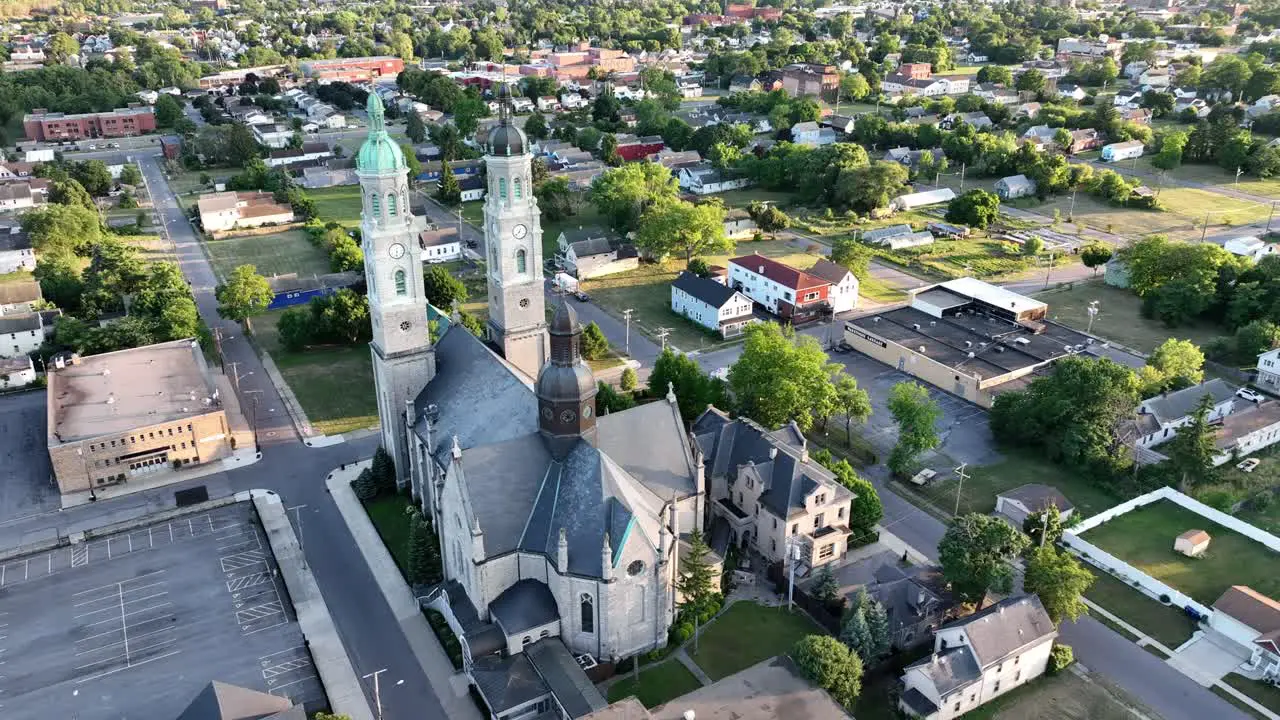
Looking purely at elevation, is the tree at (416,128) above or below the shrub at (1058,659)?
above

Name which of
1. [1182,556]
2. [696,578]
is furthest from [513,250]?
[1182,556]

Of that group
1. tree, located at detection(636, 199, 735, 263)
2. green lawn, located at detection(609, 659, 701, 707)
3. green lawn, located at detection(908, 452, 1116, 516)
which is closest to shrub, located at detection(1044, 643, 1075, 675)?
green lawn, located at detection(908, 452, 1116, 516)

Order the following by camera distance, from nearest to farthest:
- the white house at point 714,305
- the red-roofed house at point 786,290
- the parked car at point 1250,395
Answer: the parked car at point 1250,395, the white house at point 714,305, the red-roofed house at point 786,290

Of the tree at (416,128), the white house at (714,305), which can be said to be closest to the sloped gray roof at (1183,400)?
the white house at (714,305)

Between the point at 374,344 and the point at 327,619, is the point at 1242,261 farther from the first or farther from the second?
the point at 327,619

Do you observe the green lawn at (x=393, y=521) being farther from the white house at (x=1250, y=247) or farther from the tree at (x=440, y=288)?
the white house at (x=1250, y=247)

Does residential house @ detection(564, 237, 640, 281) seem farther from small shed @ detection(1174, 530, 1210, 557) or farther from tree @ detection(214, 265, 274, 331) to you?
small shed @ detection(1174, 530, 1210, 557)

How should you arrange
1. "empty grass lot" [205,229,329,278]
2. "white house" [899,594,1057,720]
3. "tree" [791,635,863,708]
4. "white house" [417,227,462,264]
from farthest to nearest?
"white house" [417,227,462,264] < "empty grass lot" [205,229,329,278] < "white house" [899,594,1057,720] < "tree" [791,635,863,708]
